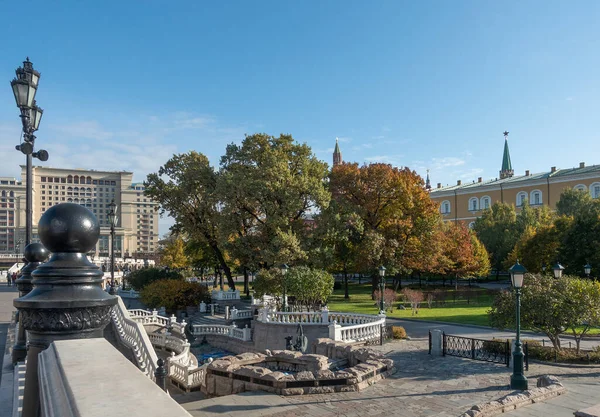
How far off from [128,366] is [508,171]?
93829mm

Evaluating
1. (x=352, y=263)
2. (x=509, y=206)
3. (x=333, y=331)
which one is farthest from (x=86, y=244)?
(x=509, y=206)

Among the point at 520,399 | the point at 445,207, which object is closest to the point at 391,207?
the point at 520,399

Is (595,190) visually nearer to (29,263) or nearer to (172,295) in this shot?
(172,295)

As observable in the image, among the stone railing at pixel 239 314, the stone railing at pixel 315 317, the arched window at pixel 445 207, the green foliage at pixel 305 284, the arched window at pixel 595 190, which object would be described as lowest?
the stone railing at pixel 239 314

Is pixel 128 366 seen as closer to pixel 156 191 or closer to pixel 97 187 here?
pixel 156 191

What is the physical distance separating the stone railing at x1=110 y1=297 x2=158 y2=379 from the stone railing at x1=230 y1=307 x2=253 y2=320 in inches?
345

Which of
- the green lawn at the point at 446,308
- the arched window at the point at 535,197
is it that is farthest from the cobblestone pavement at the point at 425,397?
the arched window at the point at 535,197

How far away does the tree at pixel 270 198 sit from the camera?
29.7 metres

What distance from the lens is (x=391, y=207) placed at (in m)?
36.7

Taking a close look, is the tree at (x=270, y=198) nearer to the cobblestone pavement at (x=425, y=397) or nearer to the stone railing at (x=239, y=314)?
the stone railing at (x=239, y=314)

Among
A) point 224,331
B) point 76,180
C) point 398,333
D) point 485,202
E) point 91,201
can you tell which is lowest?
point 224,331

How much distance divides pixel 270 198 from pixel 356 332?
1421 cm

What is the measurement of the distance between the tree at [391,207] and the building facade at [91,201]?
312 ft

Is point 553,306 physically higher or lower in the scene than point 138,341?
higher
